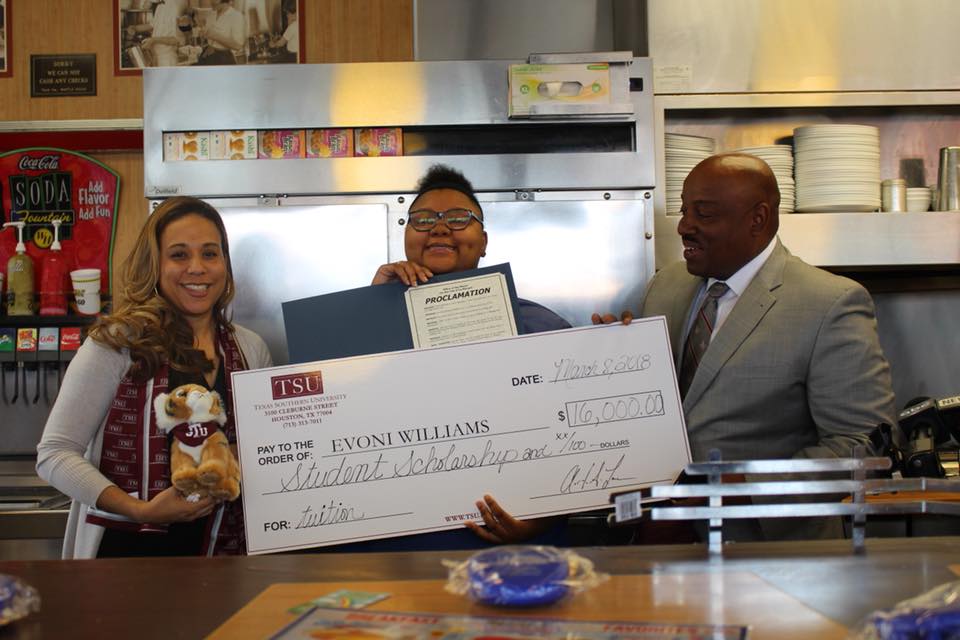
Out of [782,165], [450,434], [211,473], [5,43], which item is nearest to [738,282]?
[450,434]

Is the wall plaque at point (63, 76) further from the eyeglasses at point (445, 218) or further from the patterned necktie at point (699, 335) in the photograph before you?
the patterned necktie at point (699, 335)

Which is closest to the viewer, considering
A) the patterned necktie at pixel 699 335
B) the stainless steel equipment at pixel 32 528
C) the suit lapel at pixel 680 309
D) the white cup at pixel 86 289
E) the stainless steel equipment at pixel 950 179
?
the patterned necktie at pixel 699 335

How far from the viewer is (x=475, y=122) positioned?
125 inches

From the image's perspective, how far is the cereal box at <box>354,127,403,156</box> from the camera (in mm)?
3193

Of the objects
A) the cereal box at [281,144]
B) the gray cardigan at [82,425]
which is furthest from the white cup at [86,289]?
the gray cardigan at [82,425]

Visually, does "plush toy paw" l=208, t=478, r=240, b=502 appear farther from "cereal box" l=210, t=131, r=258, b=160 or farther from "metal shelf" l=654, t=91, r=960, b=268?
"metal shelf" l=654, t=91, r=960, b=268

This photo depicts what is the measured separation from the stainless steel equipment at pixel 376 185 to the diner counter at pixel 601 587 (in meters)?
1.65

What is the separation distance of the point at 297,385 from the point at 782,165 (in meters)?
2.09

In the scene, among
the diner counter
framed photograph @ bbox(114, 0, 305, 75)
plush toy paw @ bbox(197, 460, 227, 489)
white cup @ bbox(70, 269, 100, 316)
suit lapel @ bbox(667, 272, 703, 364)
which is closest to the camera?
the diner counter

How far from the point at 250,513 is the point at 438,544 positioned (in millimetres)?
389

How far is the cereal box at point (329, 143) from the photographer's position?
3180 mm

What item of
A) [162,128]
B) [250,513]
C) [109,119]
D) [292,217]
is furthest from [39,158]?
[250,513]

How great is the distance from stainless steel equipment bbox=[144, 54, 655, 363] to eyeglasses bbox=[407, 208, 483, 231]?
29.7 inches

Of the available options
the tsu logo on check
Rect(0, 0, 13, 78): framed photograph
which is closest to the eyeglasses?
the tsu logo on check
